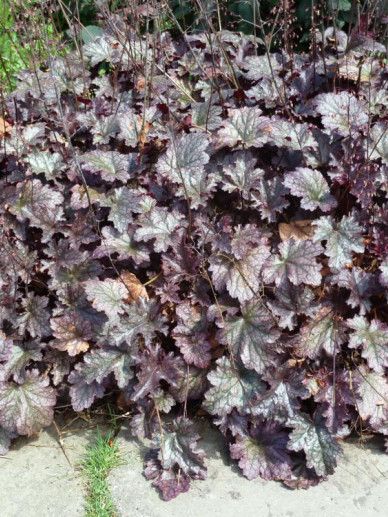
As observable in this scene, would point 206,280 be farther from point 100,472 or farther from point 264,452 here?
point 100,472

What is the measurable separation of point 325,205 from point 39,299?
50.5 inches

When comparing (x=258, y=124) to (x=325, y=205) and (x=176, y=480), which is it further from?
(x=176, y=480)

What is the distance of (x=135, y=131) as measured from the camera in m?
3.02

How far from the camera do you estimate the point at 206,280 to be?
109 inches

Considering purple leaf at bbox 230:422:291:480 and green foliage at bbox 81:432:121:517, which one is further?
purple leaf at bbox 230:422:291:480

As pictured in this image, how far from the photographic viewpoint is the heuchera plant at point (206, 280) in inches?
103

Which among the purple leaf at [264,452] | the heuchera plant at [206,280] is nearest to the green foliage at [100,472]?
the heuchera plant at [206,280]

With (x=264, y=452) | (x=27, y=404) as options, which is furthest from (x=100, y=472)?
(x=264, y=452)

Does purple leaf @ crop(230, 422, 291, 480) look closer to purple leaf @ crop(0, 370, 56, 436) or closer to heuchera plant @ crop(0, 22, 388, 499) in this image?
heuchera plant @ crop(0, 22, 388, 499)

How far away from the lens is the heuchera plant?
2607mm

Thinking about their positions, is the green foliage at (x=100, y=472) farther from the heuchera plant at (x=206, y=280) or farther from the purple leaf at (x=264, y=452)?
the purple leaf at (x=264, y=452)

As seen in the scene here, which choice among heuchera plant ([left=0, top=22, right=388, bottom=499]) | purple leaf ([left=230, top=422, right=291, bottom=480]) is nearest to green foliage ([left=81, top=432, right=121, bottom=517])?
heuchera plant ([left=0, top=22, right=388, bottom=499])

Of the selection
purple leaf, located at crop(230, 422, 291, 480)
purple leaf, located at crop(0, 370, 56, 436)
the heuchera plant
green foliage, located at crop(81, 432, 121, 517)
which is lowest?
green foliage, located at crop(81, 432, 121, 517)

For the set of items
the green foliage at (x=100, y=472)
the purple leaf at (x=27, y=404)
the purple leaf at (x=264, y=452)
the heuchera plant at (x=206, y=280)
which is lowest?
the green foliage at (x=100, y=472)
